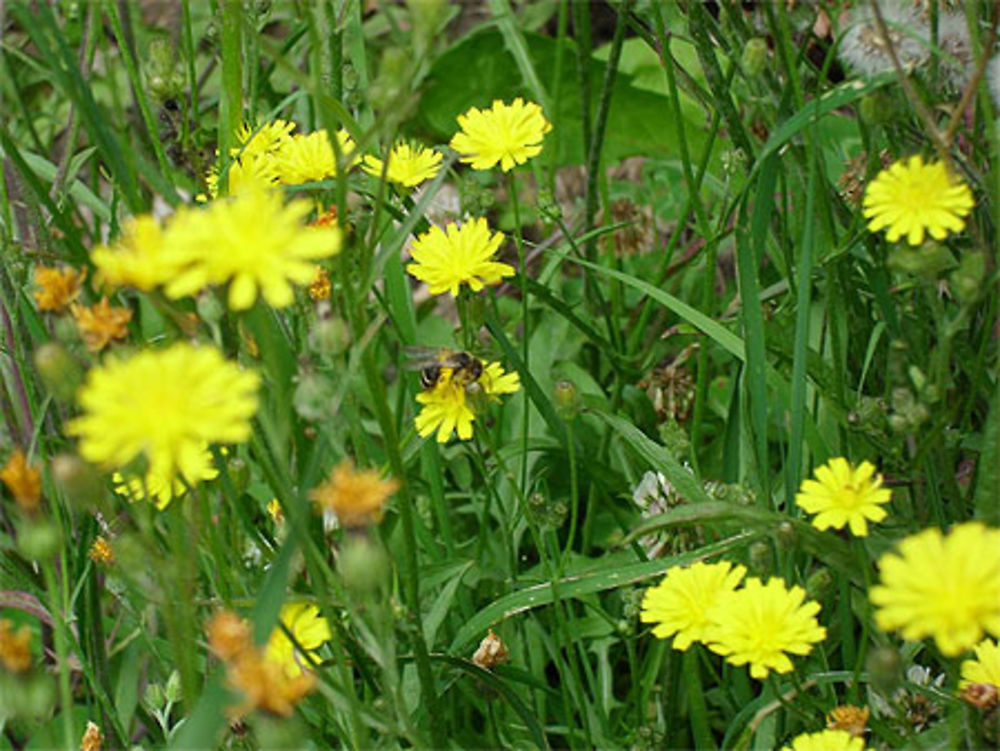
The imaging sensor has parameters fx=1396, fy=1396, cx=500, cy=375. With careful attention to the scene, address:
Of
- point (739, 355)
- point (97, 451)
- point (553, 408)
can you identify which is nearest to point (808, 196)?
point (739, 355)

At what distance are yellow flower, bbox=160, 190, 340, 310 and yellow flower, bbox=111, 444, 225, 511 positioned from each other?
0.33 ft

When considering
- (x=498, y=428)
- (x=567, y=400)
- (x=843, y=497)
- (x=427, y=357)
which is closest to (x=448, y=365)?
(x=427, y=357)

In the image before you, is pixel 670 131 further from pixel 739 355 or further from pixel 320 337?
pixel 320 337

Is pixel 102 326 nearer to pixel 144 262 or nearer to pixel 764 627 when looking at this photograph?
pixel 144 262

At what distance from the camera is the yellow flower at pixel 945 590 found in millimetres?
767

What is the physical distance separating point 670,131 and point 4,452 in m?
1.27

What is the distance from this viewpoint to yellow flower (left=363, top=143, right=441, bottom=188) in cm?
124

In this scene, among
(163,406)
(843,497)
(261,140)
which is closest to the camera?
(163,406)

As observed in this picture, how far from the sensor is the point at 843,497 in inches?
38.7

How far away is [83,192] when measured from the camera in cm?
164

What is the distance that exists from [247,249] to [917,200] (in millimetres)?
486


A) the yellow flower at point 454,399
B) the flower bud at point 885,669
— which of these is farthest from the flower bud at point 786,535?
the yellow flower at point 454,399

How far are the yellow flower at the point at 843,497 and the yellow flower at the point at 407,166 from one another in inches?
17.7

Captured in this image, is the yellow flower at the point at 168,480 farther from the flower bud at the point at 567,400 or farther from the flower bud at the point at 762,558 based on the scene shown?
the flower bud at the point at 762,558
